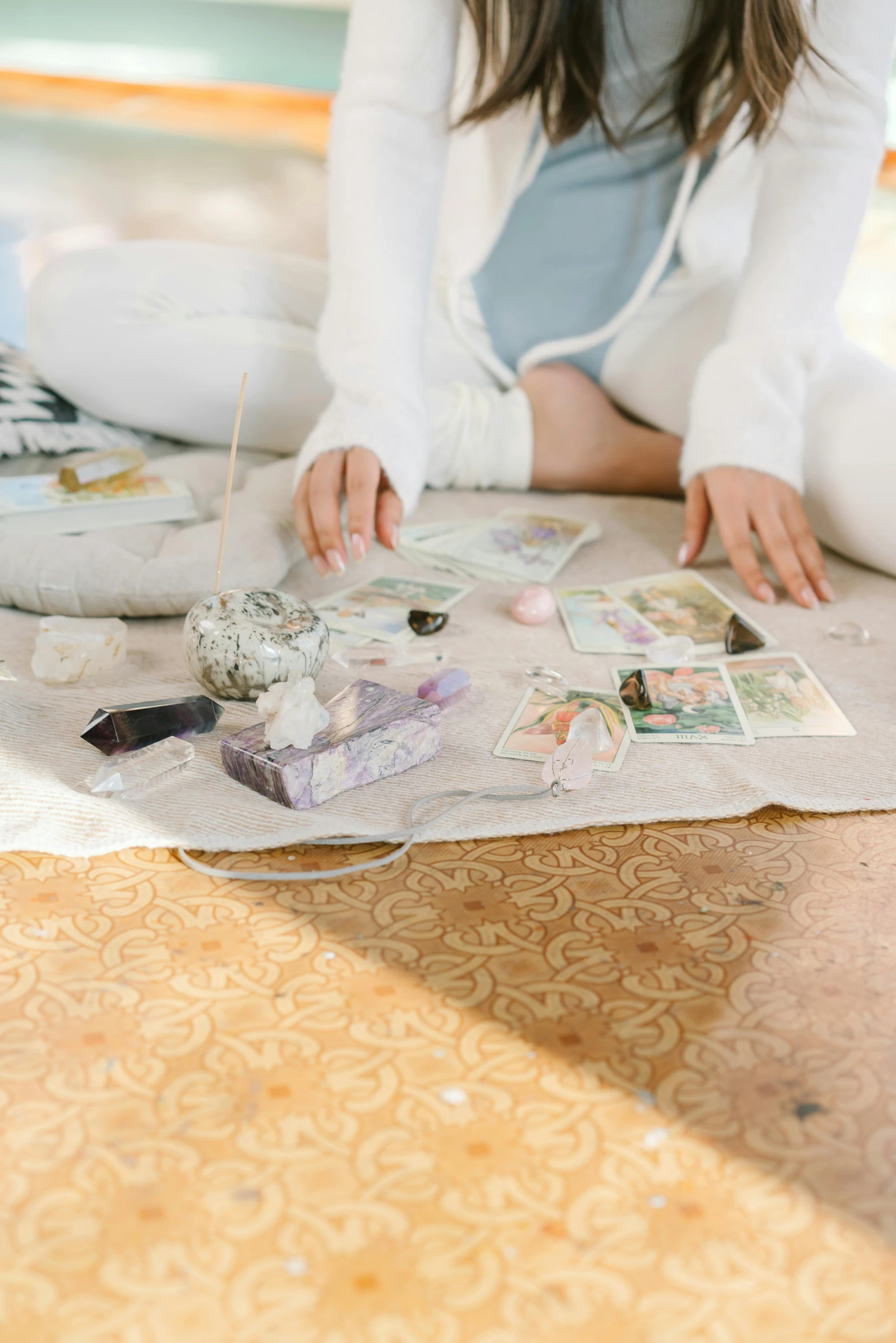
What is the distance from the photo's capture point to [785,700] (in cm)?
107

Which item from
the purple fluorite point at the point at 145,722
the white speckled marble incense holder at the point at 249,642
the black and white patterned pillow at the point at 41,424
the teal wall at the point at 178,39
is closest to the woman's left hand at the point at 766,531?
the white speckled marble incense holder at the point at 249,642

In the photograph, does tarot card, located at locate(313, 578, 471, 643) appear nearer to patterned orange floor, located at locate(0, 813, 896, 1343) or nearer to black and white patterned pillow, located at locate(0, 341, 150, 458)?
patterned orange floor, located at locate(0, 813, 896, 1343)

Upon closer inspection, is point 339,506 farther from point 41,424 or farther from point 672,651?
point 41,424

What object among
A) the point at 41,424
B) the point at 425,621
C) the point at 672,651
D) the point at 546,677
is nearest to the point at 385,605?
the point at 425,621

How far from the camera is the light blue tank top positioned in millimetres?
1625

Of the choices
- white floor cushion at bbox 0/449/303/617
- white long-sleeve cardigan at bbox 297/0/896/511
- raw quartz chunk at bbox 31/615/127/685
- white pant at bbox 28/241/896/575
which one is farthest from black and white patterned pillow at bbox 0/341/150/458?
raw quartz chunk at bbox 31/615/127/685

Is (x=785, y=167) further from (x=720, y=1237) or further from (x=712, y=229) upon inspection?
(x=720, y=1237)

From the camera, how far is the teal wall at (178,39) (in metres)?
3.14

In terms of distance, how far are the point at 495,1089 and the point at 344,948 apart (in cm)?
16

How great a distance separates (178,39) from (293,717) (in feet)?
10.4

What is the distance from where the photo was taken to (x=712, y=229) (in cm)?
165

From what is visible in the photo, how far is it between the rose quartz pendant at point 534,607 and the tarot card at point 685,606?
112mm

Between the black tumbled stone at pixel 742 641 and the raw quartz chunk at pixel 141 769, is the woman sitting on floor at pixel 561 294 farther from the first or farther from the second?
the raw quartz chunk at pixel 141 769

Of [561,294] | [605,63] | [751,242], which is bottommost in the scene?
[561,294]
